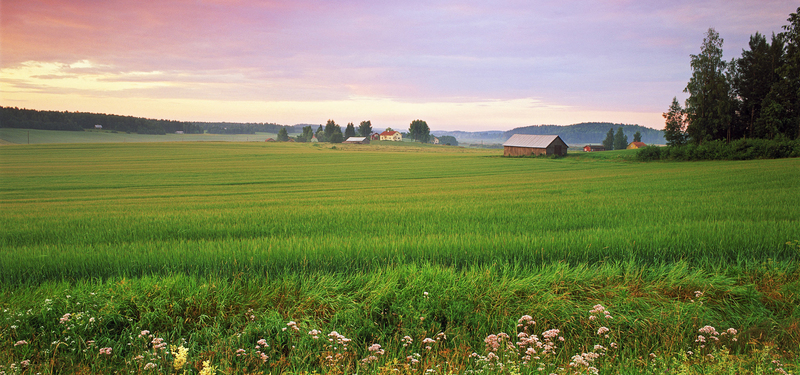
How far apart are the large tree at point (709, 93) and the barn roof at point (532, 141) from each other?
84.6 feet

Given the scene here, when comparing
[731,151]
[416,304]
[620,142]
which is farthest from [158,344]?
[620,142]

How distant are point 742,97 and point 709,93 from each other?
31.1 ft

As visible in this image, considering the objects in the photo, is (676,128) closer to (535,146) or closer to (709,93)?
(709,93)

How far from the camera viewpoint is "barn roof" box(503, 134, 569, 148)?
273 ft

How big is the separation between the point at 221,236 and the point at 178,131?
698 feet

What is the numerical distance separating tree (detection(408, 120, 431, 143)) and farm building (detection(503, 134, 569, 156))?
344ft

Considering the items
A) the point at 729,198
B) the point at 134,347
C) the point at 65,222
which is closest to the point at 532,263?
the point at 134,347

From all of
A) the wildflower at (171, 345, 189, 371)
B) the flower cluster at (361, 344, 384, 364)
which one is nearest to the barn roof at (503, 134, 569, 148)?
the flower cluster at (361, 344, 384, 364)

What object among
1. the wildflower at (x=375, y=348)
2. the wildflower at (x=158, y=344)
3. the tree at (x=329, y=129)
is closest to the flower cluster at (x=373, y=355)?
the wildflower at (x=375, y=348)

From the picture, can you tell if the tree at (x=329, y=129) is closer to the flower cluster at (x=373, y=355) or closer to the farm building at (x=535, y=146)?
the farm building at (x=535, y=146)

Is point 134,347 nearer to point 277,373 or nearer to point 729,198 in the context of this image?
point 277,373

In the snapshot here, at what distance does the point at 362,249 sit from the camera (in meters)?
7.55

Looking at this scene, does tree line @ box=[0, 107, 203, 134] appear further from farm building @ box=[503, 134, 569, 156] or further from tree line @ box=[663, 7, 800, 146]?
tree line @ box=[663, 7, 800, 146]

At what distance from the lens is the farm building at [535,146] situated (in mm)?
81875
